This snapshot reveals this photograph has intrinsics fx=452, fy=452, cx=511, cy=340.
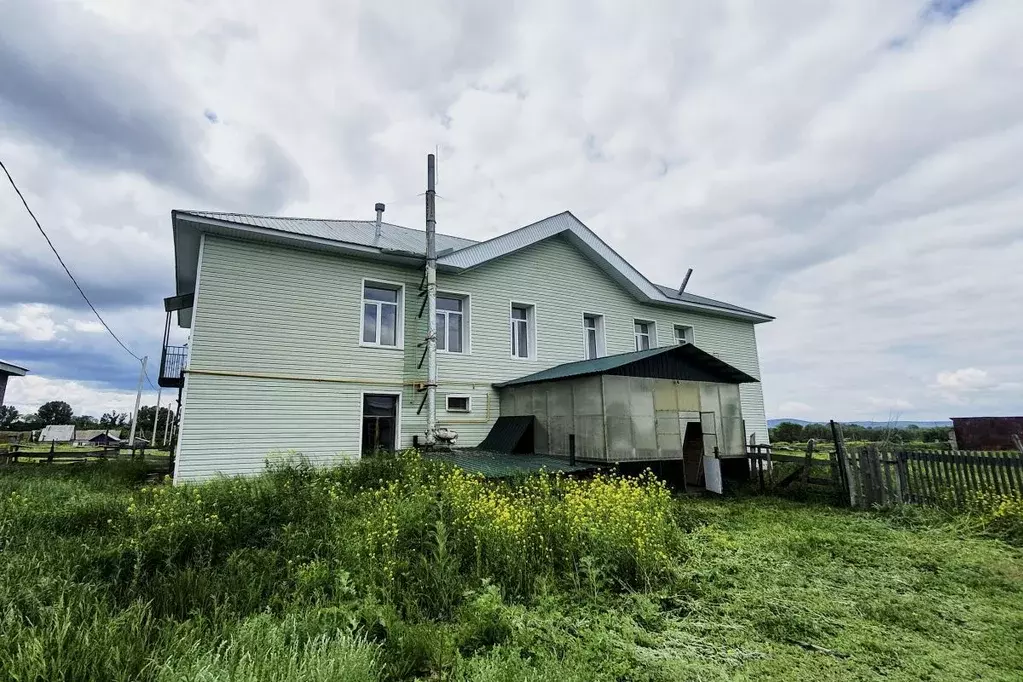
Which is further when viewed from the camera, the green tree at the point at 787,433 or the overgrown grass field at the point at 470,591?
the green tree at the point at 787,433

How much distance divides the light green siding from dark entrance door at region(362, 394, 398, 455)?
0.88 ft

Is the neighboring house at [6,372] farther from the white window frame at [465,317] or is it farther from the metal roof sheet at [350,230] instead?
the white window frame at [465,317]

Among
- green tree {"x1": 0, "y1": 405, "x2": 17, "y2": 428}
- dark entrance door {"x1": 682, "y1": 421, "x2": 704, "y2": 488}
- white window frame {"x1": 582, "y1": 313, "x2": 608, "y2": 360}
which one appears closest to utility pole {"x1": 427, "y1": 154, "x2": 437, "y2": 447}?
white window frame {"x1": 582, "y1": 313, "x2": 608, "y2": 360}

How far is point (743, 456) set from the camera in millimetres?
12352

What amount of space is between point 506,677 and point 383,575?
2.13 meters

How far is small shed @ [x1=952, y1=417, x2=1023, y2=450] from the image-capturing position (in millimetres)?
22297

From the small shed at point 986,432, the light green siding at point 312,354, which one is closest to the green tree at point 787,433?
the small shed at point 986,432

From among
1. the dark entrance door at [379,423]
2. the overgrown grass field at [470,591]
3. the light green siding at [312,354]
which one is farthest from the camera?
the dark entrance door at [379,423]

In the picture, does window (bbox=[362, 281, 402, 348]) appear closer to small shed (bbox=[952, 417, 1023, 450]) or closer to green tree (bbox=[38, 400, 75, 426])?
small shed (bbox=[952, 417, 1023, 450])

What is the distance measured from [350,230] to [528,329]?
6052 millimetres

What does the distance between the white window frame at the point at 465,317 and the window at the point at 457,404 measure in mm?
1268

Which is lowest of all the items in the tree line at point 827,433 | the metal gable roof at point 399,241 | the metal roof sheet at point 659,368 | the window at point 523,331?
the tree line at point 827,433

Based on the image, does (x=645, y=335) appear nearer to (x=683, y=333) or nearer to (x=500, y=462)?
(x=683, y=333)

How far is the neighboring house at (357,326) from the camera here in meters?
9.89
